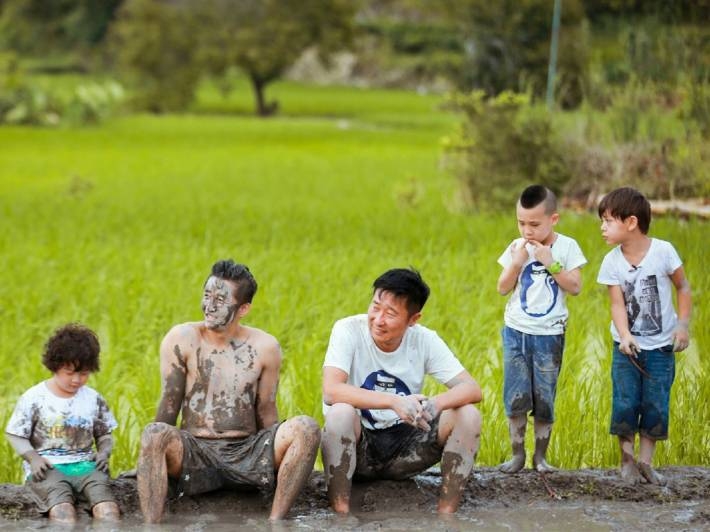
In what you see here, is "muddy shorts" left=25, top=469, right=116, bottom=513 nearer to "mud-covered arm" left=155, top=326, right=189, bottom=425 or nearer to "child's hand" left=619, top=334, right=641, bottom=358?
"mud-covered arm" left=155, top=326, right=189, bottom=425

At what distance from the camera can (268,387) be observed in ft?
14.8

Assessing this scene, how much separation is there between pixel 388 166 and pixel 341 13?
1699 centimetres

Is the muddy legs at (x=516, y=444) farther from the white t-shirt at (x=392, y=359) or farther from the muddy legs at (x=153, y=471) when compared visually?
the muddy legs at (x=153, y=471)

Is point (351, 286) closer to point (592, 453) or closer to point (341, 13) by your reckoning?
point (592, 453)

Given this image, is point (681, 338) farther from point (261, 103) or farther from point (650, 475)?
point (261, 103)

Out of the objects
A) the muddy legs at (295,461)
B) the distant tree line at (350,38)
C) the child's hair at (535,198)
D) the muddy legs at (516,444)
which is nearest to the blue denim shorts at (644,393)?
the muddy legs at (516,444)

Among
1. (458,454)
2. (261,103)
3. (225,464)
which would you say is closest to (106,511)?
(225,464)

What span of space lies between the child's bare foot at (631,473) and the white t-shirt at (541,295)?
540 millimetres

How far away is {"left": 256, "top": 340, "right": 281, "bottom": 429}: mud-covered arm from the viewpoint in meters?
4.48

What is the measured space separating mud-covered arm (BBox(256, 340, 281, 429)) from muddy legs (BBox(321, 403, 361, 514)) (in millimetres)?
249

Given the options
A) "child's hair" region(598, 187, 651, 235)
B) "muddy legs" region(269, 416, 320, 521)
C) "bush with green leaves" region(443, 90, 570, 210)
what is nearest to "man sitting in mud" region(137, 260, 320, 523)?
"muddy legs" region(269, 416, 320, 521)

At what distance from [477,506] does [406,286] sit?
0.82m

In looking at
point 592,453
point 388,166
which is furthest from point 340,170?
point 592,453

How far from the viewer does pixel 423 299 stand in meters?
4.39
